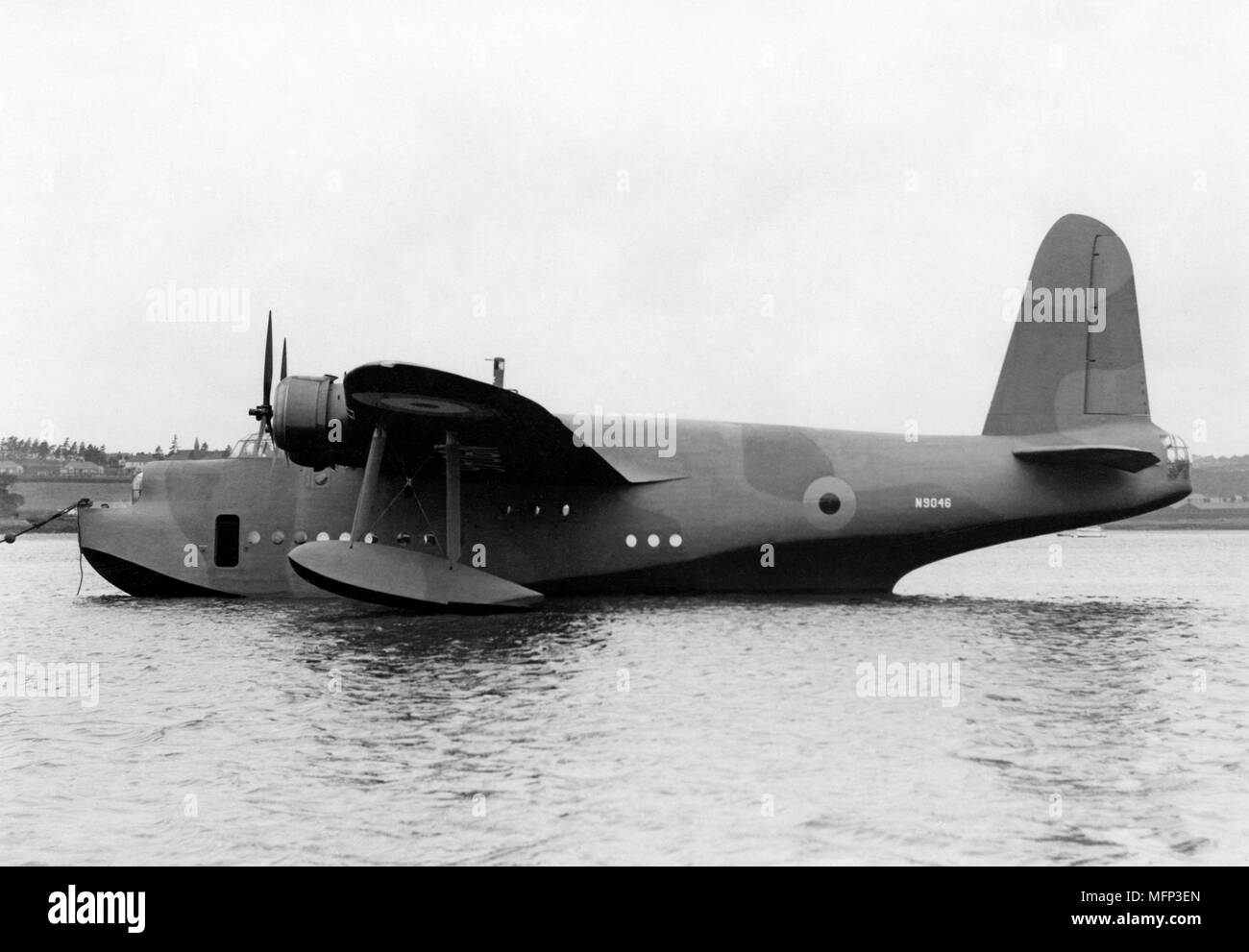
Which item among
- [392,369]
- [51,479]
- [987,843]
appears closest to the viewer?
[987,843]

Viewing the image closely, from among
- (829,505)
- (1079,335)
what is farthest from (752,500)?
(1079,335)

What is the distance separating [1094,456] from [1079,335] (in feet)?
7.97

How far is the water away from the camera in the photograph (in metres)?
5.72

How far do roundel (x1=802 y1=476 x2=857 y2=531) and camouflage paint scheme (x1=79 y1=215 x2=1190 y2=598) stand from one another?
0.10 ft

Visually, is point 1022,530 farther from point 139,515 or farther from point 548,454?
point 139,515

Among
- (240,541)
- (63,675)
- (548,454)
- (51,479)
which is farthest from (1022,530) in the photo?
(51,479)

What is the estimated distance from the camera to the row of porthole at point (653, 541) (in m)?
17.1

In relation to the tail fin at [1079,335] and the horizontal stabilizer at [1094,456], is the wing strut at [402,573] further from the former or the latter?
the tail fin at [1079,335]

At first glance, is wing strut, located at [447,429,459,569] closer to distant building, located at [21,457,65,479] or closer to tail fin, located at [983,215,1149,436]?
tail fin, located at [983,215,1149,436]

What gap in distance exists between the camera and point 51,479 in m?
70.4

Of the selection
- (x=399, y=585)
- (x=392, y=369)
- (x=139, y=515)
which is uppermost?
(x=392, y=369)

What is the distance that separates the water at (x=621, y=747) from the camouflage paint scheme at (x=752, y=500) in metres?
2.78

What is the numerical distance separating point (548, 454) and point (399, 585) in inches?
125

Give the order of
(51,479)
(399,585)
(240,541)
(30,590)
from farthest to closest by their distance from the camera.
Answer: (51,479), (30,590), (240,541), (399,585)
